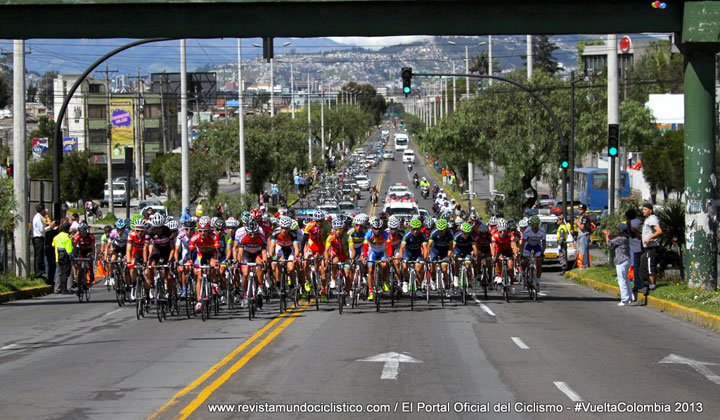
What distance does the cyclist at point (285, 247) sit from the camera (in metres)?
22.1

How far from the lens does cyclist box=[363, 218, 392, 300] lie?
2211 cm

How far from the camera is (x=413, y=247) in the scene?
2306 centimetres

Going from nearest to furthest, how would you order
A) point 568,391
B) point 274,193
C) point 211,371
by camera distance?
1. point 568,391
2. point 211,371
3. point 274,193

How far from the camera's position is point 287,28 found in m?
23.2

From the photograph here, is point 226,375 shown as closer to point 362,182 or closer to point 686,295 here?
point 686,295

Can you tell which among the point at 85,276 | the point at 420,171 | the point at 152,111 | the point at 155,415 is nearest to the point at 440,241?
the point at 85,276

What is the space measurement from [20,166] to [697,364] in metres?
20.9

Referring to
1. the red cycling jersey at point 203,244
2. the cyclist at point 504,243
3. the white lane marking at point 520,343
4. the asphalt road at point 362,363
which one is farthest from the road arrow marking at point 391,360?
the cyclist at point 504,243

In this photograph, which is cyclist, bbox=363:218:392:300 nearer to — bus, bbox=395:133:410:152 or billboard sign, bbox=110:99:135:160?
billboard sign, bbox=110:99:135:160

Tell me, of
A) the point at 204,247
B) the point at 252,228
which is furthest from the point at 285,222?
the point at 204,247

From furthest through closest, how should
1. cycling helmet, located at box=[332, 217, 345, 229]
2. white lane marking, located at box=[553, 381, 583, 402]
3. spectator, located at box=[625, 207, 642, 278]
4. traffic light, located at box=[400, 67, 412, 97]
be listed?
traffic light, located at box=[400, 67, 412, 97], spectator, located at box=[625, 207, 642, 278], cycling helmet, located at box=[332, 217, 345, 229], white lane marking, located at box=[553, 381, 583, 402]

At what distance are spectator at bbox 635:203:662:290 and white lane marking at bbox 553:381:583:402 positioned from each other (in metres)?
12.1

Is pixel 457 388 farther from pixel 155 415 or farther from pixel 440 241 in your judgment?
pixel 440 241

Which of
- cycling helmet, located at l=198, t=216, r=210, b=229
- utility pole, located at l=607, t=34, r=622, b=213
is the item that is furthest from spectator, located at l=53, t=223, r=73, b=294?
utility pole, located at l=607, t=34, r=622, b=213
